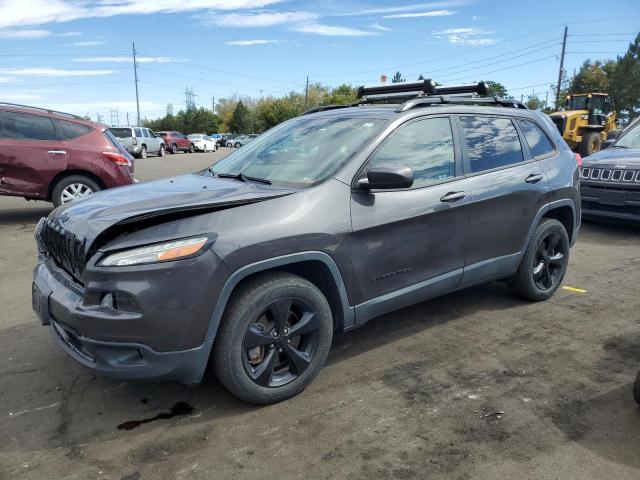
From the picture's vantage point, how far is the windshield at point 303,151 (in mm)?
3449

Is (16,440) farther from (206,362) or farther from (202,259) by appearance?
(202,259)

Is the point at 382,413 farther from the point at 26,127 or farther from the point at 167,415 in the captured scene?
the point at 26,127

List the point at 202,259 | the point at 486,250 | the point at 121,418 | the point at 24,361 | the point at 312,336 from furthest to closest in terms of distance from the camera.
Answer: the point at 486,250 → the point at 24,361 → the point at 312,336 → the point at 121,418 → the point at 202,259

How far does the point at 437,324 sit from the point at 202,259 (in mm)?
2351

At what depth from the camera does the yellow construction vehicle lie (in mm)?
18281

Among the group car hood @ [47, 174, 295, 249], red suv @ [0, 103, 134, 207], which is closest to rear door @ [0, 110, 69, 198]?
red suv @ [0, 103, 134, 207]

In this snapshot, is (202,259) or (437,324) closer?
(202,259)

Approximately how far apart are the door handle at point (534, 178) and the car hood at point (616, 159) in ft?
12.6

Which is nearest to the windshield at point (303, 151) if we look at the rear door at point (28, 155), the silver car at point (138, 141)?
the rear door at point (28, 155)

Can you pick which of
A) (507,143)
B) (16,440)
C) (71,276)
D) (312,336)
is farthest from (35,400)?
(507,143)

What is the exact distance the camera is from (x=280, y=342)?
3.05 metres

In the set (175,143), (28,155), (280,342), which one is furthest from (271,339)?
(175,143)

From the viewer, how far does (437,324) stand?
4.36 metres

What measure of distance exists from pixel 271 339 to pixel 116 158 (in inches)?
258
